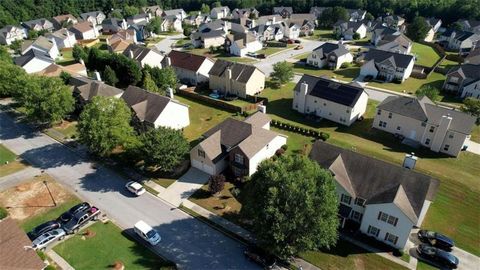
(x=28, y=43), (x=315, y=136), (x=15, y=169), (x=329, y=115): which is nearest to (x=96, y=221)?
(x=15, y=169)

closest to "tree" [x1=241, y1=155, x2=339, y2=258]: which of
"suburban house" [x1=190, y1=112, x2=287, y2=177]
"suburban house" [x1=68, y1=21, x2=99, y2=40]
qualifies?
"suburban house" [x1=190, y1=112, x2=287, y2=177]

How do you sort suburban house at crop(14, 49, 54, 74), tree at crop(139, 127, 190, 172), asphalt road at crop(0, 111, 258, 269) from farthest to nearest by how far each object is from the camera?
1. suburban house at crop(14, 49, 54, 74)
2. tree at crop(139, 127, 190, 172)
3. asphalt road at crop(0, 111, 258, 269)

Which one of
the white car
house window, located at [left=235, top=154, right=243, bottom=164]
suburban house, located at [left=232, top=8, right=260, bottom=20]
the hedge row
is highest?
suburban house, located at [left=232, top=8, right=260, bottom=20]

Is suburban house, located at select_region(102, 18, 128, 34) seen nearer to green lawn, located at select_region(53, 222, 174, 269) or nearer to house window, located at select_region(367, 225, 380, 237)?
green lawn, located at select_region(53, 222, 174, 269)

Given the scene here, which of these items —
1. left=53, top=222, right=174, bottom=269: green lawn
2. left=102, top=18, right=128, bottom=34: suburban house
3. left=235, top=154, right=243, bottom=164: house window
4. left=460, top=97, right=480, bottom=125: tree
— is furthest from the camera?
left=102, top=18, right=128, bottom=34: suburban house

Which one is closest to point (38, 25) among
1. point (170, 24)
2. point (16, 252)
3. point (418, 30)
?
point (170, 24)

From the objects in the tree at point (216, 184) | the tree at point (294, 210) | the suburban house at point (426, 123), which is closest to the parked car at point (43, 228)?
the tree at point (216, 184)
